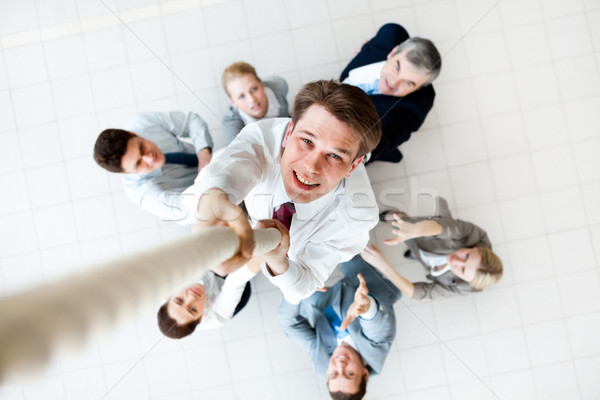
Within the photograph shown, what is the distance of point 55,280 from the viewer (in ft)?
1.20

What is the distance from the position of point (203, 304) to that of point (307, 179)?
1.10 meters

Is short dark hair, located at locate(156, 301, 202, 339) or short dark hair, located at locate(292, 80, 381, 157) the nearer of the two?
short dark hair, located at locate(292, 80, 381, 157)

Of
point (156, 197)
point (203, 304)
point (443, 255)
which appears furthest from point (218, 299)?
point (443, 255)

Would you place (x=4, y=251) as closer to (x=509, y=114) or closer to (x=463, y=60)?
(x=463, y=60)

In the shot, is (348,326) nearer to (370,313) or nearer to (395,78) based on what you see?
(370,313)

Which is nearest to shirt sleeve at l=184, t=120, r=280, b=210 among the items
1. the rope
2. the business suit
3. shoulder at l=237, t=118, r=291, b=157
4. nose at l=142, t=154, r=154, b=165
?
shoulder at l=237, t=118, r=291, b=157

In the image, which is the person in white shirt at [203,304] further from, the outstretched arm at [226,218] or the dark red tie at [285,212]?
the outstretched arm at [226,218]

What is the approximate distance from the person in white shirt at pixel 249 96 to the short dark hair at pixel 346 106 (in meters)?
0.68

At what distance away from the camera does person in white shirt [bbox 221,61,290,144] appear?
1.94 metres

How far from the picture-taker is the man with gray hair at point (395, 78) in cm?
183

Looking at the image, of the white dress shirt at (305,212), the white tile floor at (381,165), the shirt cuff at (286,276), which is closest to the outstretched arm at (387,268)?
the white tile floor at (381,165)

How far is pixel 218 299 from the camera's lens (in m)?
2.04

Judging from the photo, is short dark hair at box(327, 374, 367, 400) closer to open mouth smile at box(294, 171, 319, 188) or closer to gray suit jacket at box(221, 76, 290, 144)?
open mouth smile at box(294, 171, 319, 188)

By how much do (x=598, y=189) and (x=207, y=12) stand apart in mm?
2747
